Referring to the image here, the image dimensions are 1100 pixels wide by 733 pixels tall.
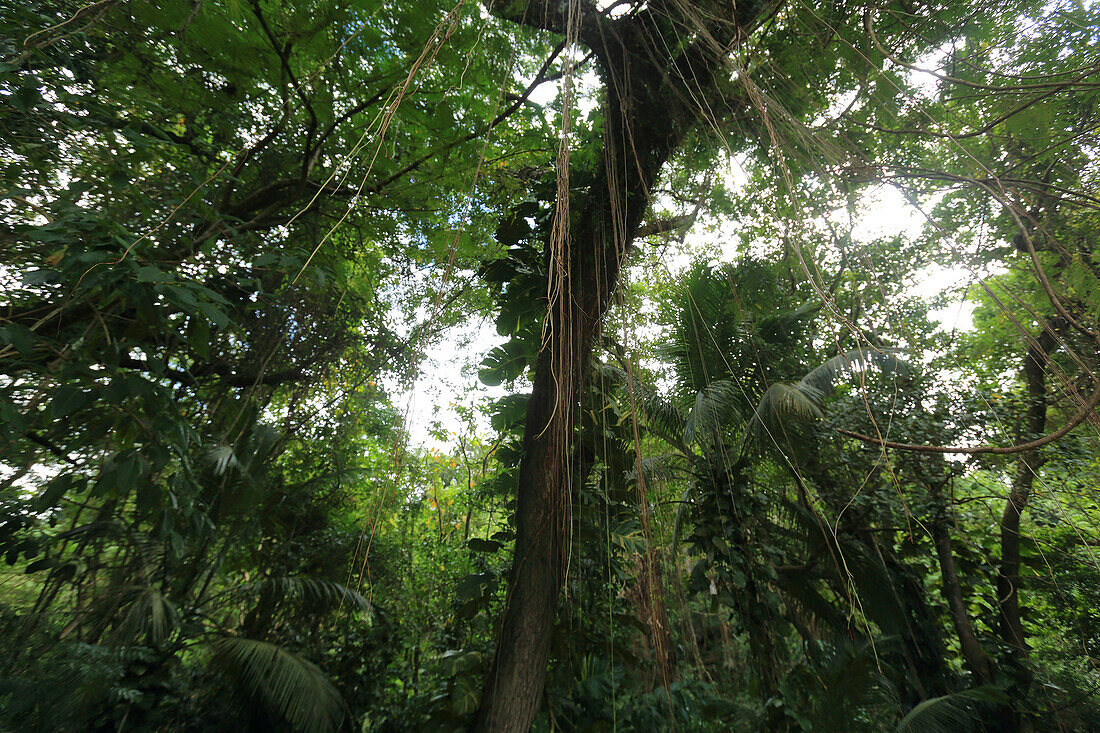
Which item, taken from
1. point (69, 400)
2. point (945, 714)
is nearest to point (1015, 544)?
point (945, 714)

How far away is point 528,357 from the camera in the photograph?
2.12 metres

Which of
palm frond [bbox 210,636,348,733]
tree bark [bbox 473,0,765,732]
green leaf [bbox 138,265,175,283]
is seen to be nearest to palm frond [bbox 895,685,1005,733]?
tree bark [bbox 473,0,765,732]

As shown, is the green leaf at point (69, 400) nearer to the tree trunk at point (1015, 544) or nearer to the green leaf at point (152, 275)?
the green leaf at point (152, 275)

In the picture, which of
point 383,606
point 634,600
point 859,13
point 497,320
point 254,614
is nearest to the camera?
point 859,13

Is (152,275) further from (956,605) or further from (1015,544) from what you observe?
(1015,544)

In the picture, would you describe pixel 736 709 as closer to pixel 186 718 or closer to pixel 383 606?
pixel 383 606

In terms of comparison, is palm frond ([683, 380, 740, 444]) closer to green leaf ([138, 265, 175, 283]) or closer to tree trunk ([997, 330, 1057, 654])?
tree trunk ([997, 330, 1057, 654])

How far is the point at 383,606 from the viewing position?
125 inches

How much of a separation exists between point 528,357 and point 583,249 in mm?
612

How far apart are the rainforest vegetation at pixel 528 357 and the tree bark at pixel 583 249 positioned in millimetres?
16

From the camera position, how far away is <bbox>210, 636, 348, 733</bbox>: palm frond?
203 cm

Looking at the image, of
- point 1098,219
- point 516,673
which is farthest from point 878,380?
point 516,673

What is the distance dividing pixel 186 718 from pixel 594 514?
227 centimetres

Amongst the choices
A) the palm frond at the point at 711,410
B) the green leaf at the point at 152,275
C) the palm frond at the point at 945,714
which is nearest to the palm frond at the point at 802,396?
the palm frond at the point at 711,410
